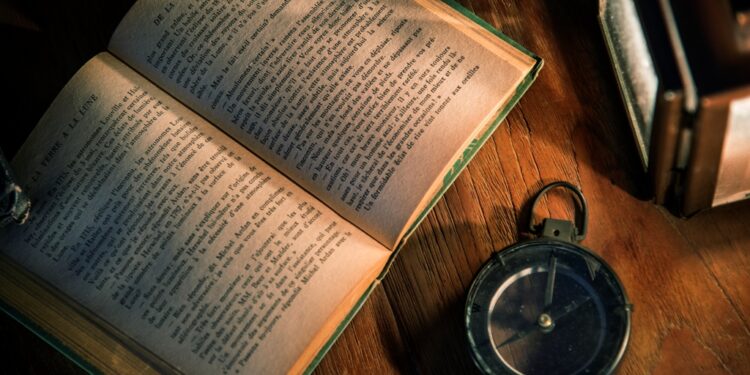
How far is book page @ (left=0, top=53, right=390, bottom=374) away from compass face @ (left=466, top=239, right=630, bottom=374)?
5.1 inches

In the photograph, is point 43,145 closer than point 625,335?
No

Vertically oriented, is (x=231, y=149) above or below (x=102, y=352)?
above

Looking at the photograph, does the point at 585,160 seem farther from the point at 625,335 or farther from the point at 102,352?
the point at 102,352

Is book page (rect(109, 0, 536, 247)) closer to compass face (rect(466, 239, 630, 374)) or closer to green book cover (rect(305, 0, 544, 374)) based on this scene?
green book cover (rect(305, 0, 544, 374))

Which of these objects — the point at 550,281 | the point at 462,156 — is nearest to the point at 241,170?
the point at 462,156

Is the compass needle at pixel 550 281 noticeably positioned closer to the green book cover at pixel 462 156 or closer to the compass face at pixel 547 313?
the compass face at pixel 547 313

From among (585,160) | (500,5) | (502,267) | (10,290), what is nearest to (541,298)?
(502,267)

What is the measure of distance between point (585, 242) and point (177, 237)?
1.50 feet

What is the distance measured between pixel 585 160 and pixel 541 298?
18 cm

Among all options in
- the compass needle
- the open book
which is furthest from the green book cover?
the compass needle

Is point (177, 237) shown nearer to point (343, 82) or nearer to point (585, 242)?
point (343, 82)

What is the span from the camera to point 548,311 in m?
0.79

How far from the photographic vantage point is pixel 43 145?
0.91m

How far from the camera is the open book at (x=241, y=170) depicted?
0.83m
